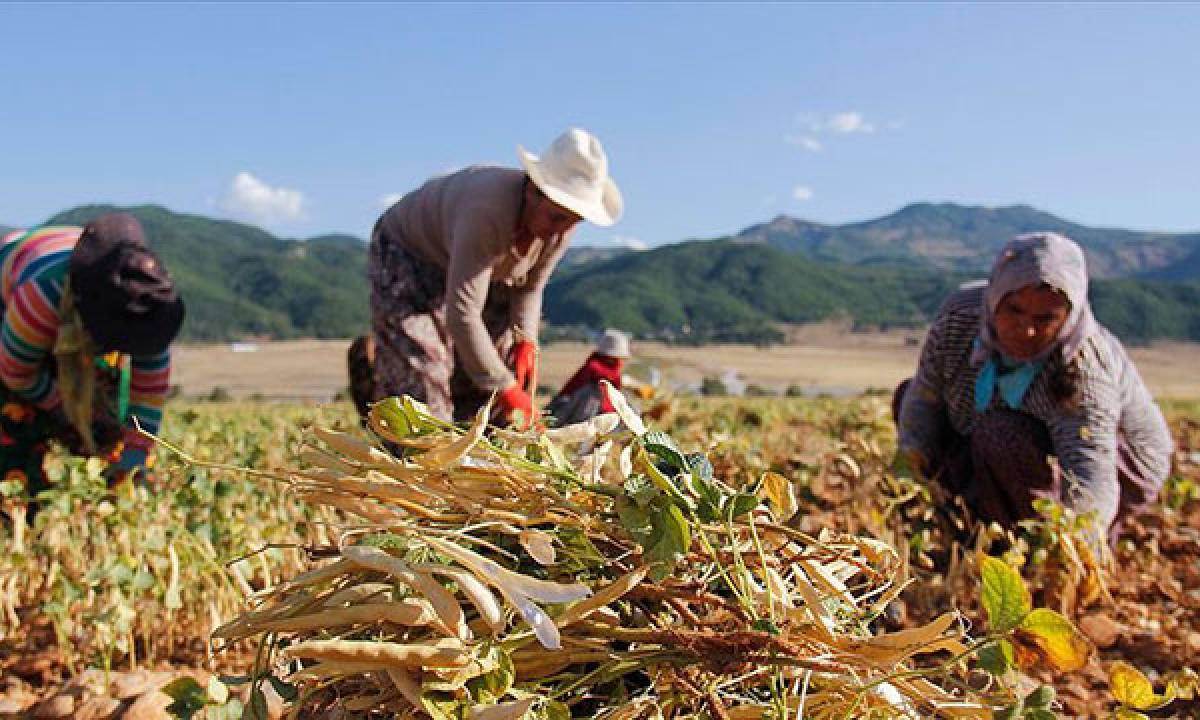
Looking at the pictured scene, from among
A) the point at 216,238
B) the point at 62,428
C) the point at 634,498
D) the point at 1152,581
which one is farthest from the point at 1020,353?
the point at 216,238

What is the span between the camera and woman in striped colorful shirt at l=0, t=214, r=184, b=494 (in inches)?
109

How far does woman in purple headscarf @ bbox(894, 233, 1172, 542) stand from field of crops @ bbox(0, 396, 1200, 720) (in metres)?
0.16

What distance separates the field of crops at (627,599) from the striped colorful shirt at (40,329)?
1.04 ft

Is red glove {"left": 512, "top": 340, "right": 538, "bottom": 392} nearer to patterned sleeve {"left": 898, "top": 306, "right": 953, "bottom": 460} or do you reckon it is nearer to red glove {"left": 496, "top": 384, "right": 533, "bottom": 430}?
red glove {"left": 496, "top": 384, "right": 533, "bottom": 430}

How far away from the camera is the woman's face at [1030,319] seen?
2.51 meters

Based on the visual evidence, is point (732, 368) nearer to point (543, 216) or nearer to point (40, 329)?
point (543, 216)

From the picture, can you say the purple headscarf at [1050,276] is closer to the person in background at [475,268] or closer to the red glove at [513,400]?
the person in background at [475,268]

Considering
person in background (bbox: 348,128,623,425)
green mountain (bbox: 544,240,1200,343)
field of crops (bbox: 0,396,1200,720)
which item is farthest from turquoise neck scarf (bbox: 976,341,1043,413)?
green mountain (bbox: 544,240,1200,343)

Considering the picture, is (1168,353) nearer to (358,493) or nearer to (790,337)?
(790,337)

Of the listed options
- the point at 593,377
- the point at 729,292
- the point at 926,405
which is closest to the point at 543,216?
the point at 593,377

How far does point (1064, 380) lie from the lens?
265 cm

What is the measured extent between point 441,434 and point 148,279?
217 cm

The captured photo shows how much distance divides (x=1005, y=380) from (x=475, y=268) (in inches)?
63.4

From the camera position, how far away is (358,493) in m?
0.98
